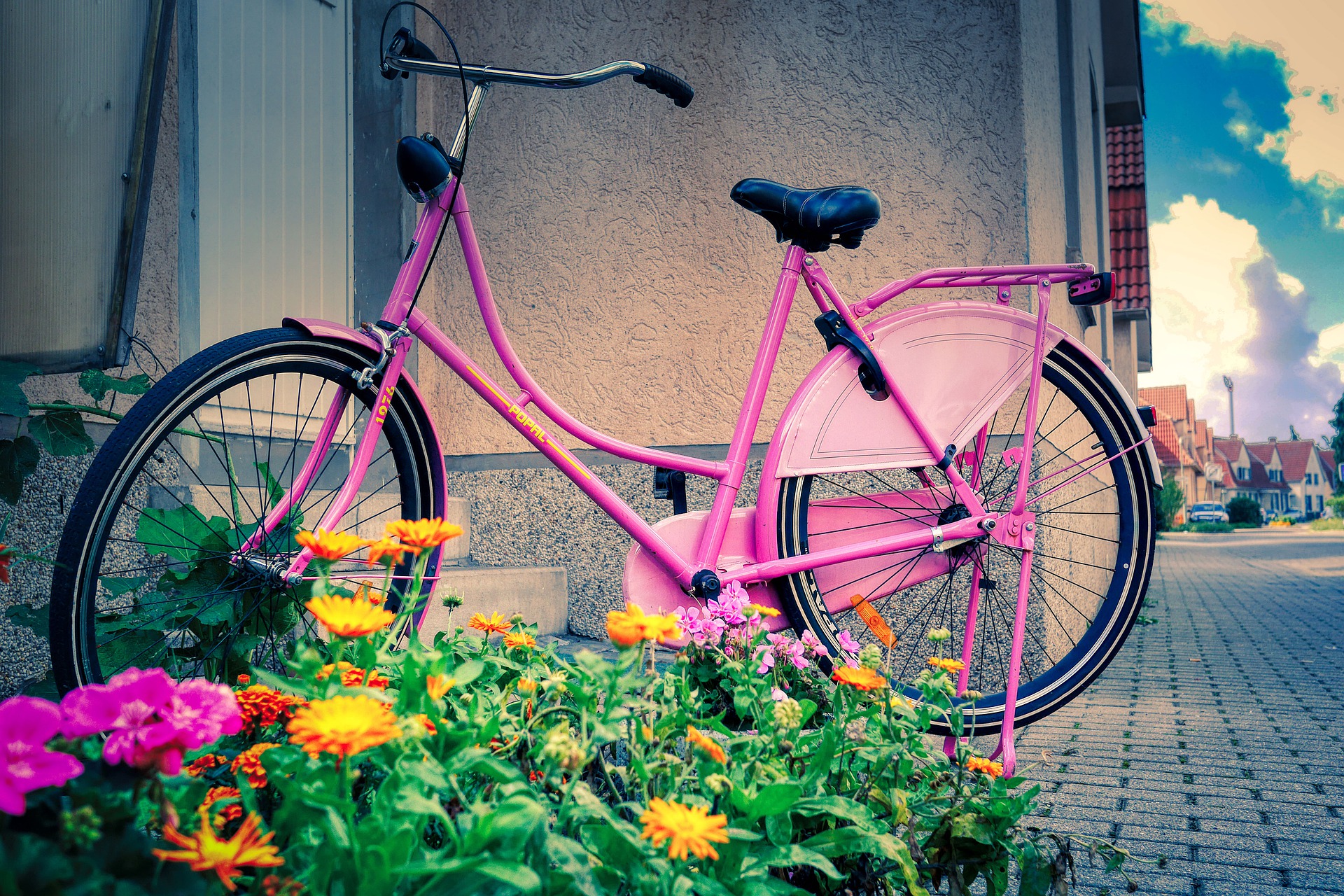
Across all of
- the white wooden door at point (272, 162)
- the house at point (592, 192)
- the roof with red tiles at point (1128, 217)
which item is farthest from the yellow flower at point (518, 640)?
the roof with red tiles at point (1128, 217)

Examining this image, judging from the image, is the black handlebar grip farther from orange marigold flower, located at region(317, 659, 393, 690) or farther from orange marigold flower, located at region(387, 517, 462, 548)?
orange marigold flower, located at region(317, 659, 393, 690)

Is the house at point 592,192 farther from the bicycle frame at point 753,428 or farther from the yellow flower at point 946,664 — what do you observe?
the yellow flower at point 946,664

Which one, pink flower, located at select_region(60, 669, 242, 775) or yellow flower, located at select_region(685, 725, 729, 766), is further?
yellow flower, located at select_region(685, 725, 729, 766)

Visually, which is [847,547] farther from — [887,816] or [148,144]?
[148,144]

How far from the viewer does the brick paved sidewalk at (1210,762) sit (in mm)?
1466

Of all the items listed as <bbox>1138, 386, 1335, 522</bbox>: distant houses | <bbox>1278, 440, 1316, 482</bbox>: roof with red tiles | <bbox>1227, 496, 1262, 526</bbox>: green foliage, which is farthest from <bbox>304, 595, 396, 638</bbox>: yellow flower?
<bbox>1278, 440, 1316, 482</bbox>: roof with red tiles

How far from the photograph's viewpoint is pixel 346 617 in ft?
2.61

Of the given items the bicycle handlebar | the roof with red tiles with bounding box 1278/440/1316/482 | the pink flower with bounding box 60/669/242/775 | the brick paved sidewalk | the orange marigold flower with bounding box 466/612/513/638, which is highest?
the roof with red tiles with bounding box 1278/440/1316/482

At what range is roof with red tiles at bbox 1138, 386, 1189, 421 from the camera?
163ft

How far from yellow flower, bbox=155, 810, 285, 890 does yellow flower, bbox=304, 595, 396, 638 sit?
0.17 m

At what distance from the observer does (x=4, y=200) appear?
1.79 m

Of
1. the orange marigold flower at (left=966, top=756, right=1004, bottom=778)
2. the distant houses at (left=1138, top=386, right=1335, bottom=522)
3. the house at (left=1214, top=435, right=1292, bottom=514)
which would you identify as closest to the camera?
the orange marigold flower at (left=966, top=756, right=1004, bottom=778)

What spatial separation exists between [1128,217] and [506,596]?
10759 mm

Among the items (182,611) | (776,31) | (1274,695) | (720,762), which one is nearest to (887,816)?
(720,762)
